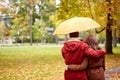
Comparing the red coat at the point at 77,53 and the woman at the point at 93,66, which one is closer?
the red coat at the point at 77,53

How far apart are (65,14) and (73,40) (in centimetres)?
2166

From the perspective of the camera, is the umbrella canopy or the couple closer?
the couple

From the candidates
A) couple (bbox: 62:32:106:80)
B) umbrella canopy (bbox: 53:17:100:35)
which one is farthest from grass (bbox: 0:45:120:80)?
couple (bbox: 62:32:106:80)

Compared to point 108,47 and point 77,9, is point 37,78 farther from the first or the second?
point 108,47

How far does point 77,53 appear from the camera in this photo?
19.3 ft

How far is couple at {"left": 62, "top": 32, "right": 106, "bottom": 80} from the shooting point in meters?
5.84

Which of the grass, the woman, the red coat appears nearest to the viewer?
the red coat

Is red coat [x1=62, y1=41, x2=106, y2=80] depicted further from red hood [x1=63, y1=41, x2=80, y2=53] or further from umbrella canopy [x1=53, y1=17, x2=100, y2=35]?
umbrella canopy [x1=53, y1=17, x2=100, y2=35]

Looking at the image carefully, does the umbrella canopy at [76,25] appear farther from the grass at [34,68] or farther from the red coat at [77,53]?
the grass at [34,68]

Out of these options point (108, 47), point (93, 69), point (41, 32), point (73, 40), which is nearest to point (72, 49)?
point (73, 40)

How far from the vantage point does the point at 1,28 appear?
86625 millimetres

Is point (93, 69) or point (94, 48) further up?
point (94, 48)

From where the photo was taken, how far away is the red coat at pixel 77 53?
5.78 m

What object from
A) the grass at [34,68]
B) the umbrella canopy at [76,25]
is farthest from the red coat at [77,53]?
the grass at [34,68]
